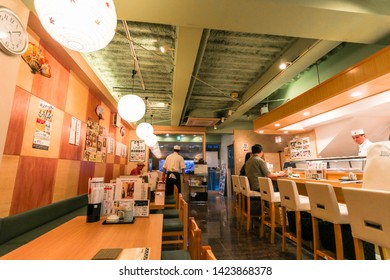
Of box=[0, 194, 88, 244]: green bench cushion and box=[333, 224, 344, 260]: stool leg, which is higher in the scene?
box=[0, 194, 88, 244]: green bench cushion

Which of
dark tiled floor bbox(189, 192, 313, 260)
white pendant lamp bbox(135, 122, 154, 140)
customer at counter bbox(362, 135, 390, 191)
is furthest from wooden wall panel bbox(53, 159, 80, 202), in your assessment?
customer at counter bbox(362, 135, 390, 191)

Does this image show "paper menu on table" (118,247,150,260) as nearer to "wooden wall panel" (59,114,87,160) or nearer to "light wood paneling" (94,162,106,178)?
"wooden wall panel" (59,114,87,160)

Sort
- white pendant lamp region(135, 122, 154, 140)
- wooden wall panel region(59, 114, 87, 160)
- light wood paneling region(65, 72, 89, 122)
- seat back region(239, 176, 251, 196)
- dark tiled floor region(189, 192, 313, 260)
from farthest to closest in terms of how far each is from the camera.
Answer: white pendant lamp region(135, 122, 154, 140), seat back region(239, 176, 251, 196), light wood paneling region(65, 72, 89, 122), wooden wall panel region(59, 114, 87, 160), dark tiled floor region(189, 192, 313, 260)

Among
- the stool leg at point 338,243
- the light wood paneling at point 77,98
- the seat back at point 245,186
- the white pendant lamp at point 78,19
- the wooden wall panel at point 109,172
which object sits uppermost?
the light wood paneling at point 77,98

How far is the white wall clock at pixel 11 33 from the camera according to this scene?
1512 mm

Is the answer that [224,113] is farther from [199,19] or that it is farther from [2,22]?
[2,22]

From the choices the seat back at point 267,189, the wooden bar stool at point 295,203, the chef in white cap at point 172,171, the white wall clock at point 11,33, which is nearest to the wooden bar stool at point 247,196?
the seat back at point 267,189

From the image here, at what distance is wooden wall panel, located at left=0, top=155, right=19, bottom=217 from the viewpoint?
5.51 feet

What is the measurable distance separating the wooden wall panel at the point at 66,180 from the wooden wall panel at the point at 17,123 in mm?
761

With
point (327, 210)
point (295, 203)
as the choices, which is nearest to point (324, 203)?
point (327, 210)

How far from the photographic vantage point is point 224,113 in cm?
678

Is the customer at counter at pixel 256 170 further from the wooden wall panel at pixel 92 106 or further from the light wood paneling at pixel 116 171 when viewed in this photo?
the light wood paneling at pixel 116 171

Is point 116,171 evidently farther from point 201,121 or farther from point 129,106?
point 129,106

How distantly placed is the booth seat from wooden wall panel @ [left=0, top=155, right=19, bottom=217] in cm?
10
